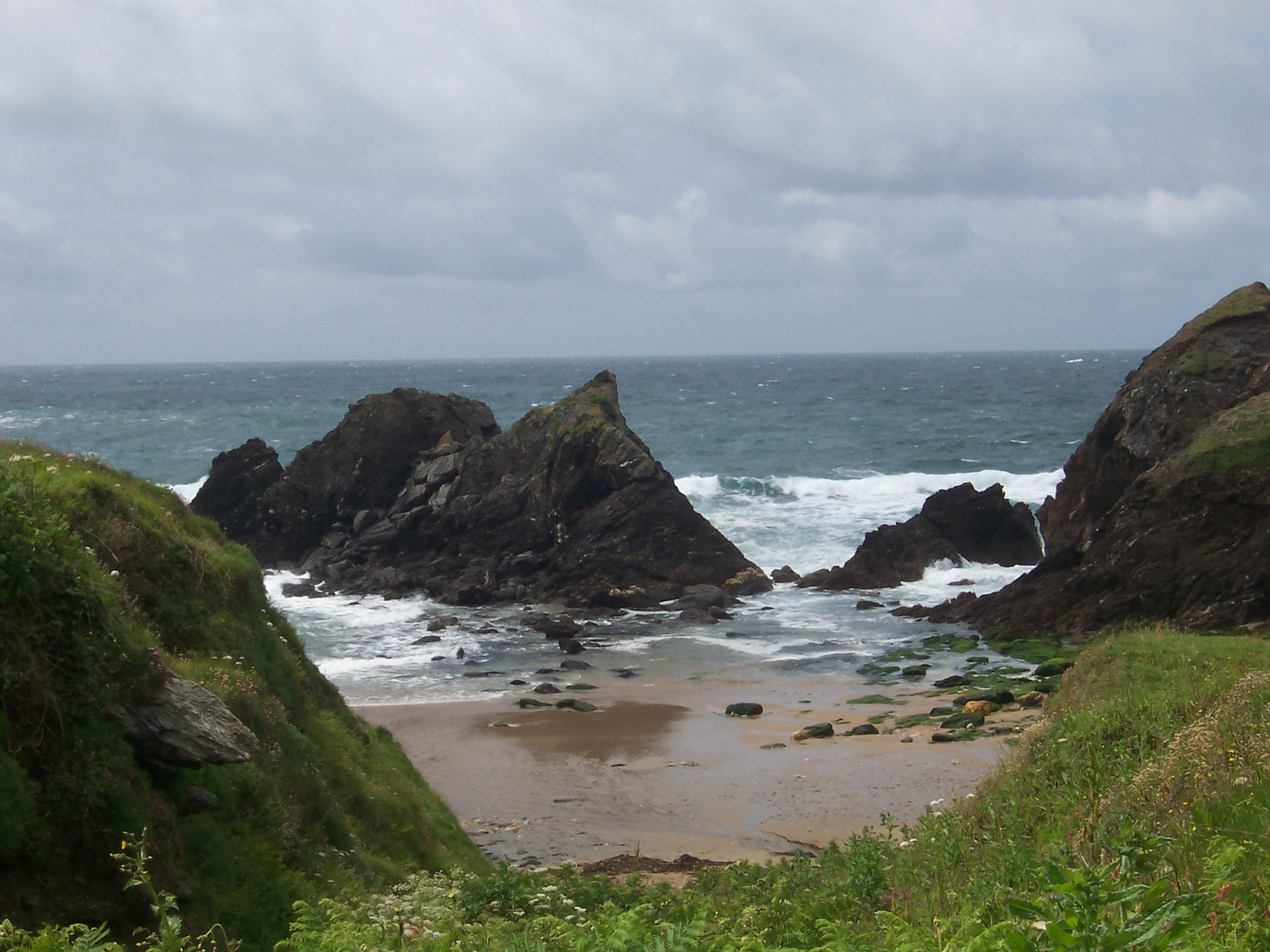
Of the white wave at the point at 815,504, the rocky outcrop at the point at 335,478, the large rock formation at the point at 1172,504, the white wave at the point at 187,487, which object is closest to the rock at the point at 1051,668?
the large rock formation at the point at 1172,504

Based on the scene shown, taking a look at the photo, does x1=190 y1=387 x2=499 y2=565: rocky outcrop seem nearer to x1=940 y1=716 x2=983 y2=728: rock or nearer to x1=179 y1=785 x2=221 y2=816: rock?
x1=940 y1=716 x2=983 y2=728: rock

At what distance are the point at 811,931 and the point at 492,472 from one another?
32.6 meters

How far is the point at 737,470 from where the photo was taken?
2322 inches

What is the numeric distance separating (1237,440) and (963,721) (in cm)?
982

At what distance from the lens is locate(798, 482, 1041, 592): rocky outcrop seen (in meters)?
→ 35.0

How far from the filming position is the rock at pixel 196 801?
24.8 feet

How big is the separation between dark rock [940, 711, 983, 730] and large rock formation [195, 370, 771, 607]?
47.4 ft

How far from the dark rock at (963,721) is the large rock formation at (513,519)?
47.4ft

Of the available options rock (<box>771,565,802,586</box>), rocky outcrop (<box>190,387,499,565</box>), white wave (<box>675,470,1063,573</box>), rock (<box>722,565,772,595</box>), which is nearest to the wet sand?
rock (<box>722,565,772,595</box>)

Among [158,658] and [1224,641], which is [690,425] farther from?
[158,658]

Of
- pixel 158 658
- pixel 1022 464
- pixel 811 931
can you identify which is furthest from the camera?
pixel 1022 464

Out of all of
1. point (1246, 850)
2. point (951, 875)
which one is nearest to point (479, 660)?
point (951, 875)

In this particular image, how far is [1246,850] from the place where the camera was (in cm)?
500

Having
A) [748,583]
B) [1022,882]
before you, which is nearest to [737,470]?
[748,583]
